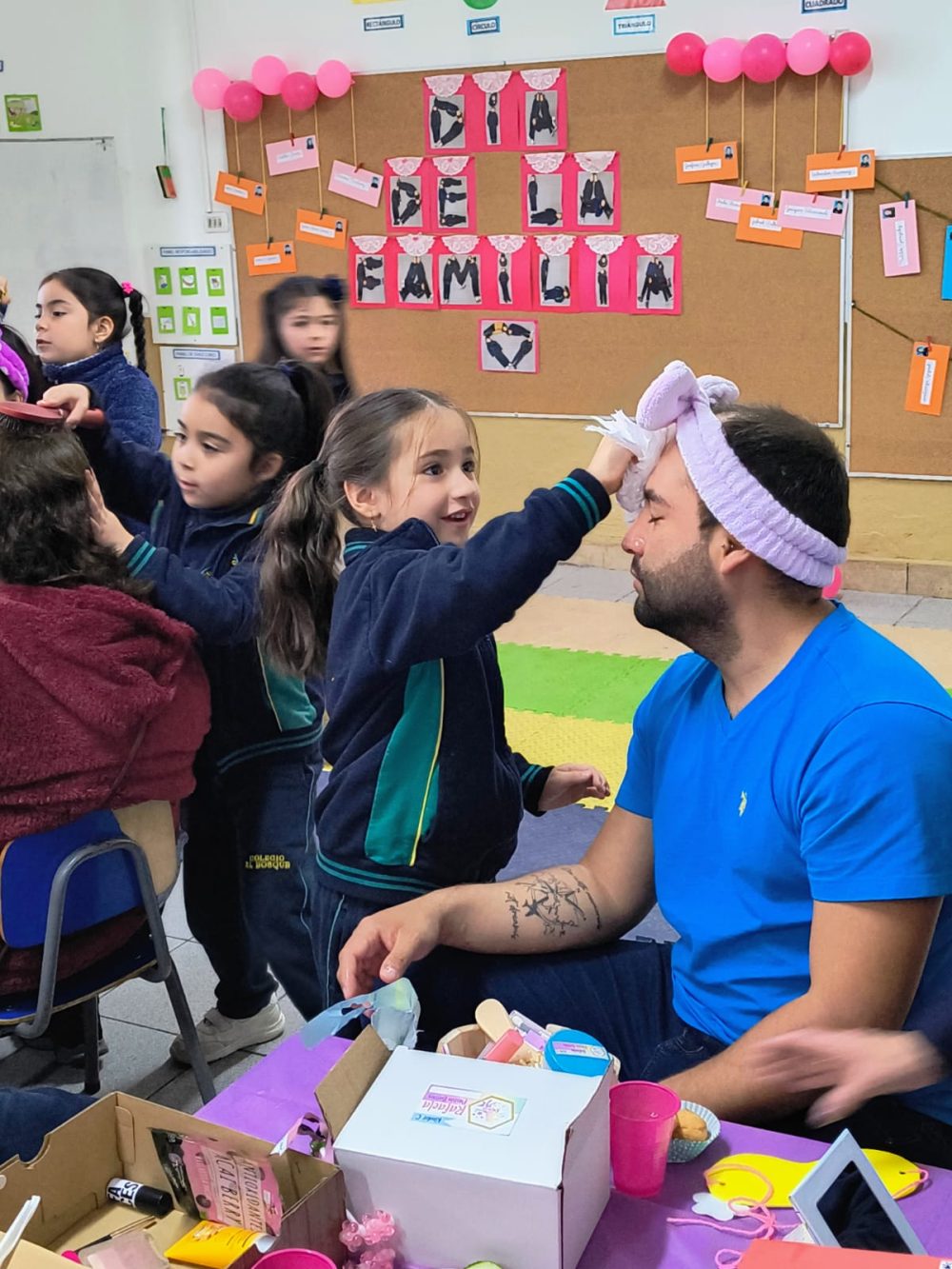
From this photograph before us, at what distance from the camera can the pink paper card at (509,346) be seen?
5.63 metres

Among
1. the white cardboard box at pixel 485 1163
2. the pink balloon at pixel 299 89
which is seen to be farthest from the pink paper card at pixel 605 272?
the white cardboard box at pixel 485 1163

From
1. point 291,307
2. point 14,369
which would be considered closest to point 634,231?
point 291,307

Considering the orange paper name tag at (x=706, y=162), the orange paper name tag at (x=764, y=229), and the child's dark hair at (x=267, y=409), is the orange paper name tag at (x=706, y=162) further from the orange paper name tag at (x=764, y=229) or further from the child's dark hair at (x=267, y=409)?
the child's dark hair at (x=267, y=409)

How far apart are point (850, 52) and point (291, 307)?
266 centimetres

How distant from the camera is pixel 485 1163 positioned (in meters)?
1.06

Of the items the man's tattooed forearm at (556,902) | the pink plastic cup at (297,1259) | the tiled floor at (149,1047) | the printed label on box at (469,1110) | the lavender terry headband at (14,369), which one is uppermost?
the lavender terry headband at (14,369)

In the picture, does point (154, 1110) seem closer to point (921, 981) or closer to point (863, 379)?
point (921, 981)

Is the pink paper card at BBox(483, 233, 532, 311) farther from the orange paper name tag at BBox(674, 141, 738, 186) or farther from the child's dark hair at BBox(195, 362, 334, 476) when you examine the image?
the child's dark hair at BBox(195, 362, 334, 476)

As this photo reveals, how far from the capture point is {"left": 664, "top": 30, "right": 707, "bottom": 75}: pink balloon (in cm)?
493

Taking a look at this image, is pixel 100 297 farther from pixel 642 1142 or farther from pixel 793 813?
pixel 642 1142

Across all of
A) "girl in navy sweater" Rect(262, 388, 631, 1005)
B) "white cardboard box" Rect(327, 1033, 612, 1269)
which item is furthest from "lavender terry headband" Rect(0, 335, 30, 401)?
"white cardboard box" Rect(327, 1033, 612, 1269)

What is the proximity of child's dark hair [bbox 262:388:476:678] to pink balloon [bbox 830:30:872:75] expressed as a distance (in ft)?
11.5

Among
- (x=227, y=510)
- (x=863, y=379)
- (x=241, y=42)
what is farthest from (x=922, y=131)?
(x=227, y=510)

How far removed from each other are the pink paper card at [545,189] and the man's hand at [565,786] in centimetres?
395
